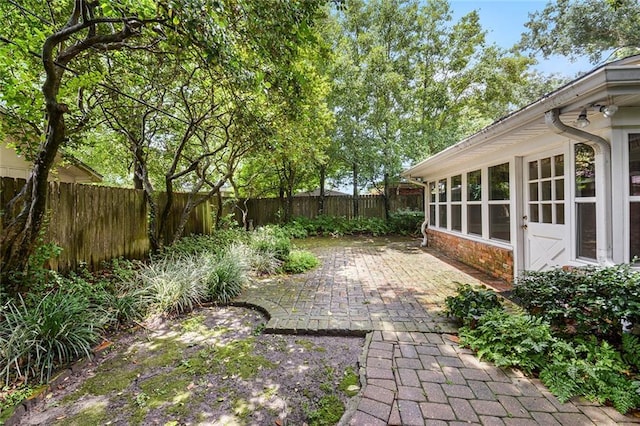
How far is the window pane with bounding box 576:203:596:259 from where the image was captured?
10.4ft

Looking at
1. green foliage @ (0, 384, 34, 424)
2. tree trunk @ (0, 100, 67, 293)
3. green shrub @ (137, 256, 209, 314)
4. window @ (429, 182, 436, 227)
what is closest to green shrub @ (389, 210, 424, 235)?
window @ (429, 182, 436, 227)

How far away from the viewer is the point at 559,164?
3.74 metres

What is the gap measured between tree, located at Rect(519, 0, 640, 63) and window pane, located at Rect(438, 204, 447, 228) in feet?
28.0

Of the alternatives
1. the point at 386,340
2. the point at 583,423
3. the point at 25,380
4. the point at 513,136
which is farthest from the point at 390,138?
the point at 25,380

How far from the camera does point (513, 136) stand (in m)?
4.00

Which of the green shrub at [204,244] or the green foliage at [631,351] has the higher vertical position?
the green shrub at [204,244]

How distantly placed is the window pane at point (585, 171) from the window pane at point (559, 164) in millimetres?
301

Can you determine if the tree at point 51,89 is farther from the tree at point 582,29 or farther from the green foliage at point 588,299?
the tree at point 582,29

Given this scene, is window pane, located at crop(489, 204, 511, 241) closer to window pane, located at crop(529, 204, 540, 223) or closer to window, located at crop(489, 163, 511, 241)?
window, located at crop(489, 163, 511, 241)

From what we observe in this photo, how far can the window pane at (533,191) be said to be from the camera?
4.27m

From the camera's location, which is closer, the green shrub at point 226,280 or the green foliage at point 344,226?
the green shrub at point 226,280

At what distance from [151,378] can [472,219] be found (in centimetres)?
614

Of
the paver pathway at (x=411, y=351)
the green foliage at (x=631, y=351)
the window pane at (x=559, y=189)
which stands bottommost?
the paver pathway at (x=411, y=351)

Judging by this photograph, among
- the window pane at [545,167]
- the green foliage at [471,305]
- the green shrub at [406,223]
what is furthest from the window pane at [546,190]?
the green shrub at [406,223]
